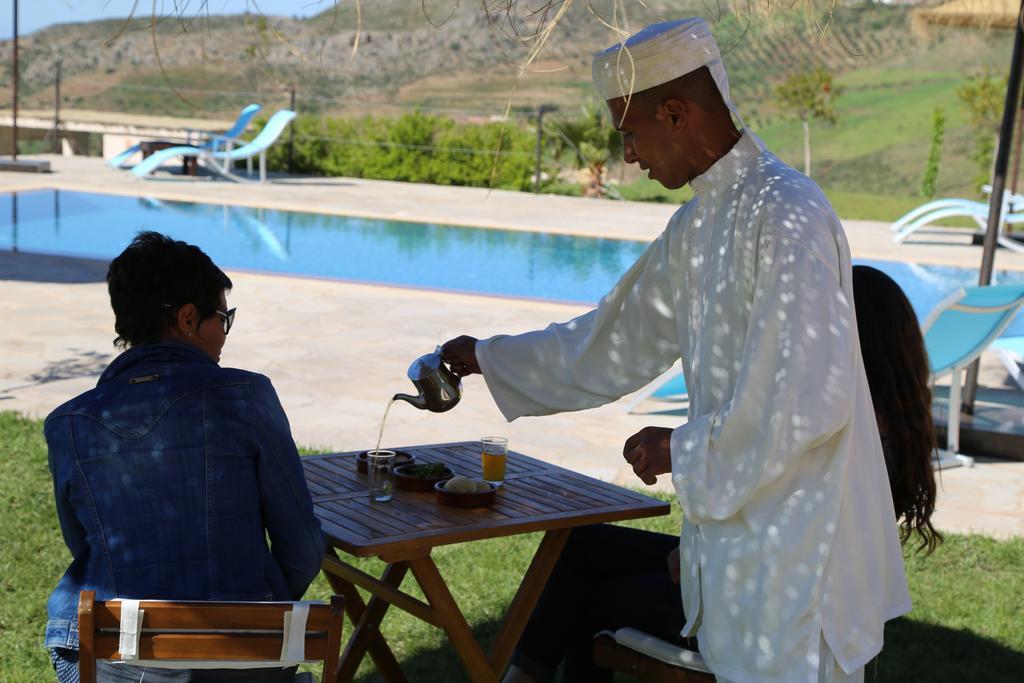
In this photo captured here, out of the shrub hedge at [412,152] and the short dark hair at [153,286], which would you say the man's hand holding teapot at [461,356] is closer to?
the short dark hair at [153,286]

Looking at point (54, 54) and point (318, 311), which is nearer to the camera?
point (318, 311)

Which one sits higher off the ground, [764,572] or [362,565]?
[764,572]

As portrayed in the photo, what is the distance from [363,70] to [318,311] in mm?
50569

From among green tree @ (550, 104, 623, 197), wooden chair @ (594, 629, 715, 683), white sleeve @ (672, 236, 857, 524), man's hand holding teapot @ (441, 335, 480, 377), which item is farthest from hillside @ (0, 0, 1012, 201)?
white sleeve @ (672, 236, 857, 524)

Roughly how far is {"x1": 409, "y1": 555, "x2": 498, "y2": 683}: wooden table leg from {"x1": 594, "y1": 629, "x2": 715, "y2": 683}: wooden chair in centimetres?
25

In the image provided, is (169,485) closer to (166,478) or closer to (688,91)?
(166,478)

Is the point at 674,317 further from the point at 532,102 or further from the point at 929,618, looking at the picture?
the point at 532,102

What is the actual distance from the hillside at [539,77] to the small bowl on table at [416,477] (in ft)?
92.6

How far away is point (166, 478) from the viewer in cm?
211

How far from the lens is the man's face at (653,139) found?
2262 mm

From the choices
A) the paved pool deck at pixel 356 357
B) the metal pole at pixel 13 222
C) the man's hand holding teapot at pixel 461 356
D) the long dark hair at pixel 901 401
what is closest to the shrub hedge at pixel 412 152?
the metal pole at pixel 13 222

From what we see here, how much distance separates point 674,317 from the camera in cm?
265

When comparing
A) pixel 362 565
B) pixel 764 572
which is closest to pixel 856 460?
pixel 764 572

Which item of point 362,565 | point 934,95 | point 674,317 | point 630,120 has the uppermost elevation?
point 934,95
